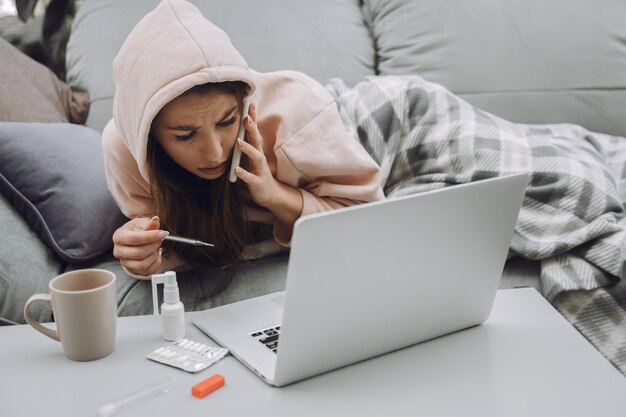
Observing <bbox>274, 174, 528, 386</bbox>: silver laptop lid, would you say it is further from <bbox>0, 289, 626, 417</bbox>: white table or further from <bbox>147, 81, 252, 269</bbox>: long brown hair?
<bbox>147, 81, 252, 269</bbox>: long brown hair

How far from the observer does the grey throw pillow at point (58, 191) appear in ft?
4.05

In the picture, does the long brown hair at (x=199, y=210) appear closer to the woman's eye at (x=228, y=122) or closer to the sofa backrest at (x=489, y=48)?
the woman's eye at (x=228, y=122)

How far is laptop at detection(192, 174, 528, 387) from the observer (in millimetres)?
623

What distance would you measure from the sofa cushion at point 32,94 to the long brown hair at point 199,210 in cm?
52

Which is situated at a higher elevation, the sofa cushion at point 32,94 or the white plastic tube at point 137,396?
the white plastic tube at point 137,396

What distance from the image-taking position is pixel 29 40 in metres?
1.76

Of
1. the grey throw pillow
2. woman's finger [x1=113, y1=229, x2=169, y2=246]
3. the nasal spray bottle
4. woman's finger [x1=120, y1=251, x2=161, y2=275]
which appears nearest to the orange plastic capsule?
the nasal spray bottle

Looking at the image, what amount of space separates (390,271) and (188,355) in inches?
10.2

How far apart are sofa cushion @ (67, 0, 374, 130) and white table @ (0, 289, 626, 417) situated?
103 centimetres

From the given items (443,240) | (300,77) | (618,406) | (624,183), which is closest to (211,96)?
(300,77)

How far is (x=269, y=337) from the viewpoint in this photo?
79 cm

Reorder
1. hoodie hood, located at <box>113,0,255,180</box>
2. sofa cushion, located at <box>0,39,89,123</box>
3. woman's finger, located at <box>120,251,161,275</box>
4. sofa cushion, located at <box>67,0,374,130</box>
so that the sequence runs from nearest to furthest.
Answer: hoodie hood, located at <box>113,0,255,180</box>
woman's finger, located at <box>120,251,161,275</box>
sofa cushion, located at <box>0,39,89,123</box>
sofa cushion, located at <box>67,0,374,130</box>

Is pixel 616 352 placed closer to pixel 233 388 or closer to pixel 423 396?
pixel 423 396

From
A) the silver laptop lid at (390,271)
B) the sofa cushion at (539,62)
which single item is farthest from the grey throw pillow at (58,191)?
the sofa cushion at (539,62)
